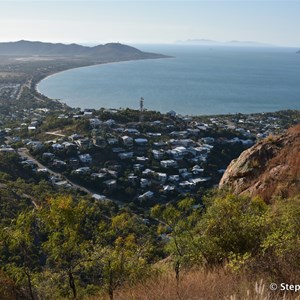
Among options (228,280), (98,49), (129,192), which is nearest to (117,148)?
(129,192)

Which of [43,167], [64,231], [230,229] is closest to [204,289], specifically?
[230,229]

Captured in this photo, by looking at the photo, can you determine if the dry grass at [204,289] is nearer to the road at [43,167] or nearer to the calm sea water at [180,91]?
the road at [43,167]

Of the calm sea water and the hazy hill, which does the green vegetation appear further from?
the hazy hill

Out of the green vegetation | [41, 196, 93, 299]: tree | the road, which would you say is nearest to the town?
the road

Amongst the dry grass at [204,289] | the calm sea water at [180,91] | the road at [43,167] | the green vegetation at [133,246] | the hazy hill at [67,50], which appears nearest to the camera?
the dry grass at [204,289]

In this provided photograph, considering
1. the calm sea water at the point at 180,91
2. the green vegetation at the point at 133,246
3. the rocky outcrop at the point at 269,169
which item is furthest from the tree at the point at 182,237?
the calm sea water at the point at 180,91
